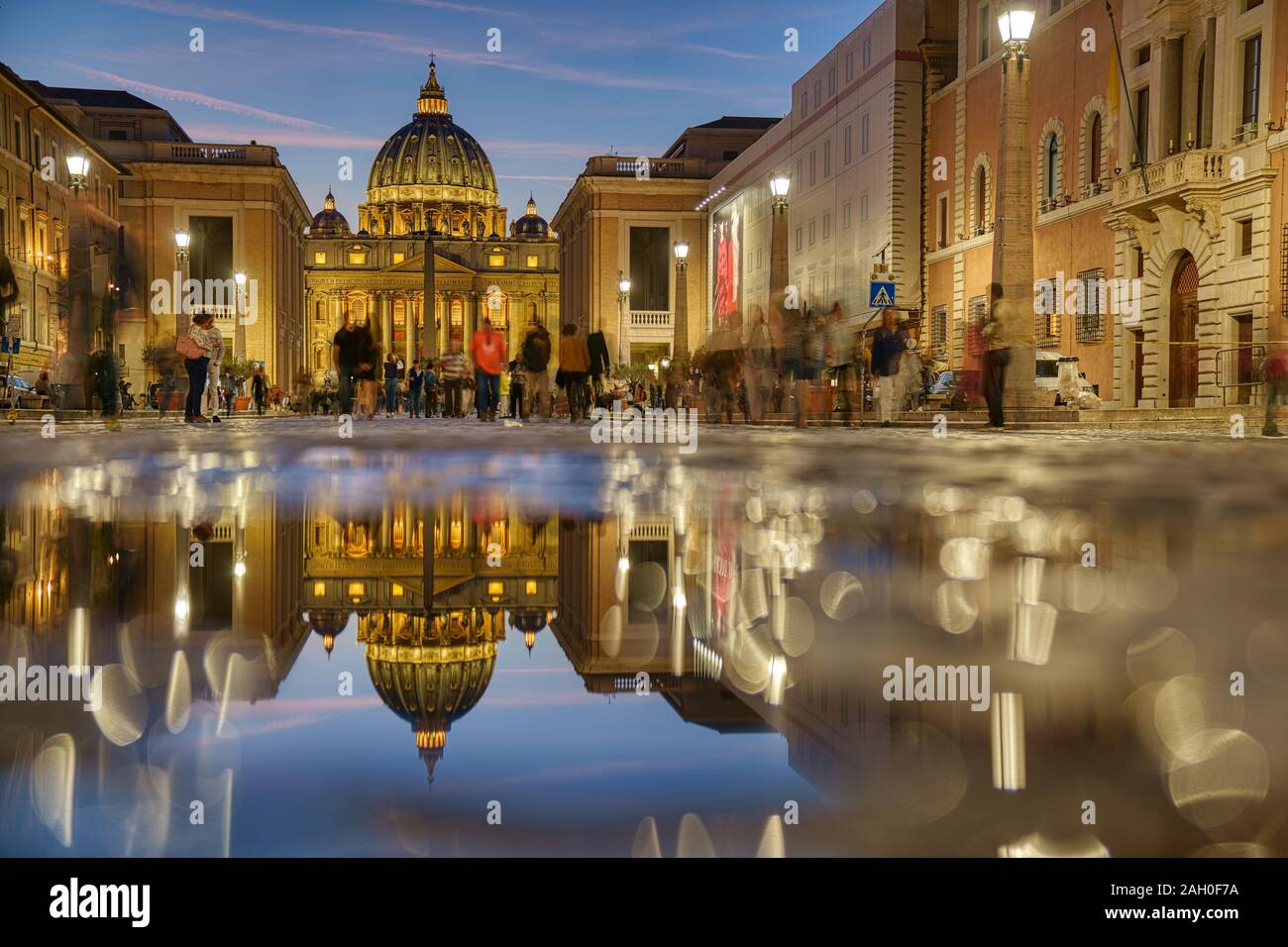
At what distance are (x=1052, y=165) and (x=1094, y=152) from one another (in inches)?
103

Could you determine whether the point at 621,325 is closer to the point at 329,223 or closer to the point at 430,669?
the point at 430,669

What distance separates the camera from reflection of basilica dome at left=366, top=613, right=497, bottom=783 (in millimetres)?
1893

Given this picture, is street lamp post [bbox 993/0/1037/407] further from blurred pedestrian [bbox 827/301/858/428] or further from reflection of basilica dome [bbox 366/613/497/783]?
reflection of basilica dome [bbox 366/613/497/783]

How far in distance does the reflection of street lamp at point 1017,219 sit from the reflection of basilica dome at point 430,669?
2052cm

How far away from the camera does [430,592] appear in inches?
126

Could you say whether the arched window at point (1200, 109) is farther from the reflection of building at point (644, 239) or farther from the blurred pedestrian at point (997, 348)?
the reflection of building at point (644, 239)

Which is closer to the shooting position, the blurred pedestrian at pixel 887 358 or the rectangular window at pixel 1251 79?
the blurred pedestrian at pixel 887 358

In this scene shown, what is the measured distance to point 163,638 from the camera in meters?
2.59

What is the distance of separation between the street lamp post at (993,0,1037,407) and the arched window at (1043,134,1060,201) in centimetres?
1427

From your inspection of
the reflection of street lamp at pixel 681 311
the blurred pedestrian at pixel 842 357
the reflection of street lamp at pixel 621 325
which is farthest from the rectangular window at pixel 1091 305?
the reflection of street lamp at pixel 621 325

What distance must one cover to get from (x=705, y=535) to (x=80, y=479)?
4492 millimetres

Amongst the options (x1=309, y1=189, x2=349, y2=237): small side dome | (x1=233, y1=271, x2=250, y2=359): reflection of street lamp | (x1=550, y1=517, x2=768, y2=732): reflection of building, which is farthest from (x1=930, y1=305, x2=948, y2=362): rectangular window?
(x1=309, y1=189, x2=349, y2=237): small side dome

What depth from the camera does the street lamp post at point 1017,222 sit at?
2248 centimetres

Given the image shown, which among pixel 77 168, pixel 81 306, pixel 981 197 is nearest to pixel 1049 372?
pixel 981 197
